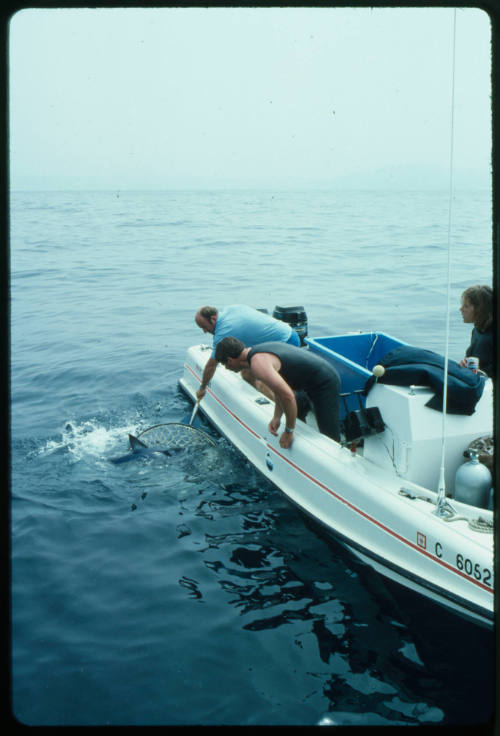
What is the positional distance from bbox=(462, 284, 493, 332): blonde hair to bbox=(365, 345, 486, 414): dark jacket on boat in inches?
27.0

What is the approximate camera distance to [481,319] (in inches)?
195

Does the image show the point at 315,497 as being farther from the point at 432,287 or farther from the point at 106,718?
the point at 432,287

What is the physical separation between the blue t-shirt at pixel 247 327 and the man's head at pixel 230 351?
3.97ft

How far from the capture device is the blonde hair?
15.7 feet

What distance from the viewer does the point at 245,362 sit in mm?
5262

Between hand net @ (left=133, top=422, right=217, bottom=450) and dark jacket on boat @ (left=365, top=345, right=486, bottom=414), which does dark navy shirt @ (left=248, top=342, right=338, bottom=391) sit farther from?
hand net @ (left=133, top=422, right=217, bottom=450)

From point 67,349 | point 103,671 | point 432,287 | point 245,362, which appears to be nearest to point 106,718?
point 103,671

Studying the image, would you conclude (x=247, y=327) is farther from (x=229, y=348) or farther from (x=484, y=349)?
(x=484, y=349)

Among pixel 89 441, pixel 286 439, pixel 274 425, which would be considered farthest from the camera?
pixel 89 441

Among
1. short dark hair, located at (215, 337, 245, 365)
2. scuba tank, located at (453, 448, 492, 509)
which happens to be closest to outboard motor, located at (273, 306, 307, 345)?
short dark hair, located at (215, 337, 245, 365)

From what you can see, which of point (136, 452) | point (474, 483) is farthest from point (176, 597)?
point (136, 452)

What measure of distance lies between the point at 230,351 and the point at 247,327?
1.35 meters

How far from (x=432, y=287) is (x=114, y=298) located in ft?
29.6

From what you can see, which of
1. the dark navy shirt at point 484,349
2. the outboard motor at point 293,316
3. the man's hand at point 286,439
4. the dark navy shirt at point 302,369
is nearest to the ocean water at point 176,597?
the man's hand at point 286,439
